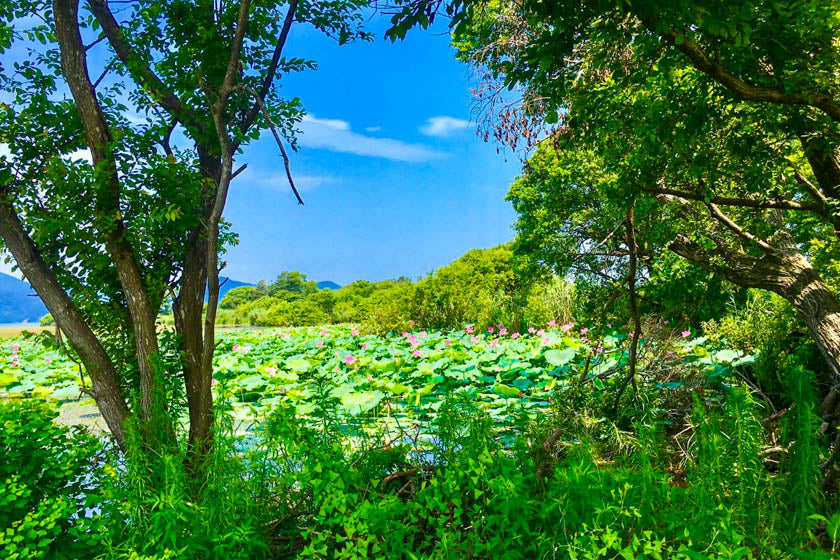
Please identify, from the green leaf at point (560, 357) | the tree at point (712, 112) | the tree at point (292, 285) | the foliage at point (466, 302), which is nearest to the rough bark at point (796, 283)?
the tree at point (712, 112)

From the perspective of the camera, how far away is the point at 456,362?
637 centimetres

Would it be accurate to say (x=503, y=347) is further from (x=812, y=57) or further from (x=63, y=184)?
(x=63, y=184)

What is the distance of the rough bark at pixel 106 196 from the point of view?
275 centimetres

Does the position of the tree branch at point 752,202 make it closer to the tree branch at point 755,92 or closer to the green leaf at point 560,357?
the tree branch at point 755,92

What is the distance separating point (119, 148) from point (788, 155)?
14.7 ft

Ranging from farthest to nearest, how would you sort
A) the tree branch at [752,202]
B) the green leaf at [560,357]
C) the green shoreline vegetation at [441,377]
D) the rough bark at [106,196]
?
the green leaf at [560,357], the tree branch at [752,202], the rough bark at [106,196], the green shoreline vegetation at [441,377]

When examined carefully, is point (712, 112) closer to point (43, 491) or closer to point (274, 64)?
point (274, 64)

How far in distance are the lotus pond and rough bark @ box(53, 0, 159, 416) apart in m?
0.59

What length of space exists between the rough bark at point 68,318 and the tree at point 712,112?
7.31 ft

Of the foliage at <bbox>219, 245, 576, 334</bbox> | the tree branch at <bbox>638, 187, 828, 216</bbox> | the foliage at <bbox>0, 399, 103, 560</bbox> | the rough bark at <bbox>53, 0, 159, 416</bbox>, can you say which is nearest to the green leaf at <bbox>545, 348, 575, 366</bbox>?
the tree branch at <bbox>638, 187, 828, 216</bbox>

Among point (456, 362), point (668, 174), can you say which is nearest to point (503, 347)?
point (456, 362)

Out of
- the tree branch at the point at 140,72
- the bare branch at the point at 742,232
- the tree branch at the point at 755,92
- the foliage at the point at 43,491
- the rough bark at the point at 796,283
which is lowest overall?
the foliage at the point at 43,491

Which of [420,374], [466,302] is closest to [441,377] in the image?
[420,374]

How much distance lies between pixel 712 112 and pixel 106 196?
341 cm
